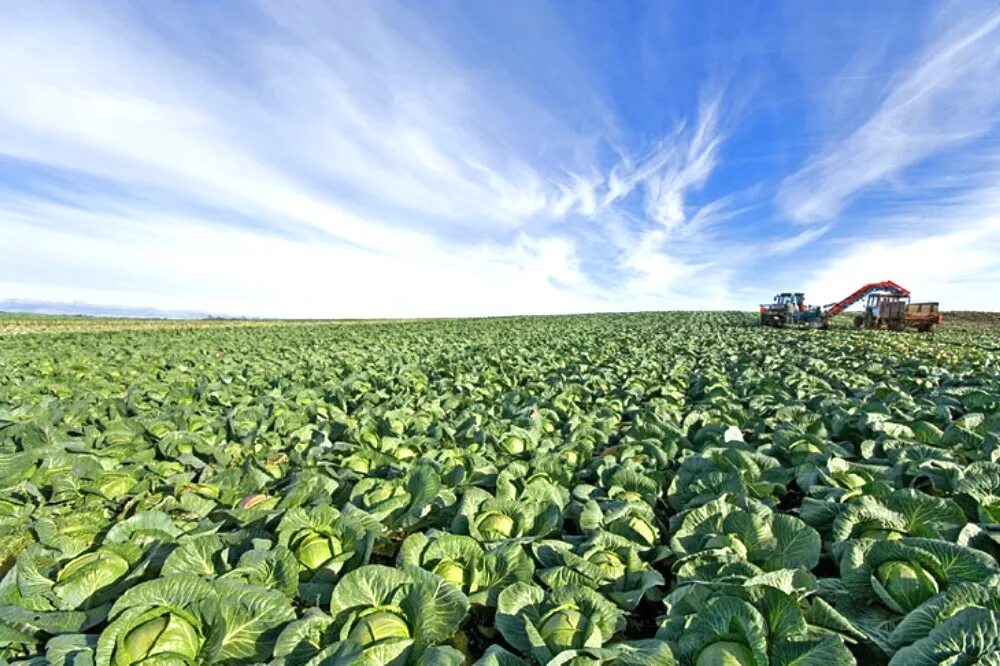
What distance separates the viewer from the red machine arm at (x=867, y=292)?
26.7m

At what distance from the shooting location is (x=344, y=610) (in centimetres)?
194

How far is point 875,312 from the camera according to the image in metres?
26.3

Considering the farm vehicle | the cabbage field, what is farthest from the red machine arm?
the cabbage field

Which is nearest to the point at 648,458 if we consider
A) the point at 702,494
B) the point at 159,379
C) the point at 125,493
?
the point at 702,494

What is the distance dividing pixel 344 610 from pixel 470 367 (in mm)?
9093

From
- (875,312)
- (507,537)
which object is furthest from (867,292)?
(507,537)

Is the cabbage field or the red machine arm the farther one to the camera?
the red machine arm

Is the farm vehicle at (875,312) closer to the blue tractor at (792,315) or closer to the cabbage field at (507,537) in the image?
the blue tractor at (792,315)

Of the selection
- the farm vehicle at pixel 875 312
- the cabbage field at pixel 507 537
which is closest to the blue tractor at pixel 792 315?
the farm vehicle at pixel 875 312

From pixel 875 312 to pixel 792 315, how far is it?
13.5ft

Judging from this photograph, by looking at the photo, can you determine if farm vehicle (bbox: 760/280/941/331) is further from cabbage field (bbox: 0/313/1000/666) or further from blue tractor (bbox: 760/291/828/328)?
cabbage field (bbox: 0/313/1000/666)

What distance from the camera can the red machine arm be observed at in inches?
1051

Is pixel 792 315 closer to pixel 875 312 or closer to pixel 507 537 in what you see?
pixel 875 312

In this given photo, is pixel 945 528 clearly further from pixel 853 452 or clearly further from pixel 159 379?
pixel 159 379
